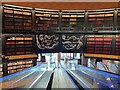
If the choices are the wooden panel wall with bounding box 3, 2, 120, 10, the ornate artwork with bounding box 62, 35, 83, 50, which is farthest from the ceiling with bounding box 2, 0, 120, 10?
the ornate artwork with bounding box 62, 35, 83, 50

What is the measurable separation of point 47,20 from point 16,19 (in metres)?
0.55

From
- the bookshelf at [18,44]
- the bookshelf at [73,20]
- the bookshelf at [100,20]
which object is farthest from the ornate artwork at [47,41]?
the bookshelf at [100,20]

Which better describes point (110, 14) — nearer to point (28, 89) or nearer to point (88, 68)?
point (88, 68)

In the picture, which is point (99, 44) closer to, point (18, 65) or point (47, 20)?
point (47, 20)

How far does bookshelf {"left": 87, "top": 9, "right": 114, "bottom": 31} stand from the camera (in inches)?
115

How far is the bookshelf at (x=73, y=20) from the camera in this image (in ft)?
9.83

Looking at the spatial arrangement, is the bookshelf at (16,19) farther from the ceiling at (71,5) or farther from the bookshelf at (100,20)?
the bookshelf at (100,20)

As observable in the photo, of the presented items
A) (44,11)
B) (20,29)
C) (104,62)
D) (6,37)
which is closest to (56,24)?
(44,11)

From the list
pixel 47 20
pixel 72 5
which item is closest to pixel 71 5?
pixel 72 5

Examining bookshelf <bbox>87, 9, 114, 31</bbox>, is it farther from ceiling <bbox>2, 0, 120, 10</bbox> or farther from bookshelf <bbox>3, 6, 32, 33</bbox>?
bookshelf <bbox>3, 6, 32, 33</bbox>

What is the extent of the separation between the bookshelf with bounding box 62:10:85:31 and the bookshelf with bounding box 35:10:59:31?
128mm

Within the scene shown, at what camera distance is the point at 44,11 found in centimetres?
298

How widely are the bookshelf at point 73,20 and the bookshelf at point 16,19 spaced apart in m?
0.61

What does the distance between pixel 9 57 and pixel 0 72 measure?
301mm
